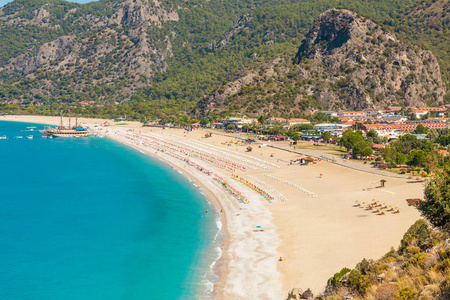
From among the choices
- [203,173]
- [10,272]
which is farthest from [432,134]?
[10,272]

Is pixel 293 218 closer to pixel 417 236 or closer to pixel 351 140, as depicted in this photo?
pixel 417 236

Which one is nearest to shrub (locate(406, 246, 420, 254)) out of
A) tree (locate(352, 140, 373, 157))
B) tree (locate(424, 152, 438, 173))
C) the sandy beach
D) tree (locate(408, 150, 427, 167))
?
the sandy beach

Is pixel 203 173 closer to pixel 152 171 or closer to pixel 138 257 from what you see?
pixel 152 171

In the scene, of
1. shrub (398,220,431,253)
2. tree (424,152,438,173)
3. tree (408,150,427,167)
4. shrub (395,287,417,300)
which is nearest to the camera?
shrub (395,287,417,300)

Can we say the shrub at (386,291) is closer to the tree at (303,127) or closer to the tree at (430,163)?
the tree at (430,163)

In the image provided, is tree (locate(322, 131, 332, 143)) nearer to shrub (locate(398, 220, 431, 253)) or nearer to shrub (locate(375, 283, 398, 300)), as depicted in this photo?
shrub (locate(398, 220, 431, 253))

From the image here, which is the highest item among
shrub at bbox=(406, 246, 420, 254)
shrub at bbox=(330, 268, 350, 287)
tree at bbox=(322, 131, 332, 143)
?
tree at bbox=(322, 131, 332, 143)

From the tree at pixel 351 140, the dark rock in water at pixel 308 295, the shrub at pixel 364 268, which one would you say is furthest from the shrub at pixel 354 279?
the tree at pixel 351 140
